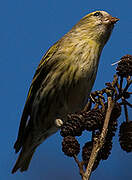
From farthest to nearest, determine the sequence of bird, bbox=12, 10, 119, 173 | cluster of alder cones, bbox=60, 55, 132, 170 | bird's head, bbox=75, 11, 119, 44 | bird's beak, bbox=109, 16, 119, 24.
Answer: bird's head, bbox=75, 11, 119, 44, bird's beak, bbox=109, 16, 119, 24, bird, bbox=12, 10, 119, 173, cluster of alder cones, bbox=60, 55, 132, 170

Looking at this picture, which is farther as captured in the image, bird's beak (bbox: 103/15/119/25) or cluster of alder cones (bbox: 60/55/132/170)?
bird's beak (bbox: 103/15/119/25)

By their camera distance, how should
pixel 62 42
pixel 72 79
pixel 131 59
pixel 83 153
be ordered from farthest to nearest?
pixel 62 42, pixel 72 79, pixel 131 59, pixel 83 153

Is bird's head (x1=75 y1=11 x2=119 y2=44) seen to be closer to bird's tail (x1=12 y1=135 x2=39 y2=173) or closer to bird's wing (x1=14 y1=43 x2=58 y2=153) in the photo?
bird's wing (x1=14 y1=43 x2=58 y2=153)

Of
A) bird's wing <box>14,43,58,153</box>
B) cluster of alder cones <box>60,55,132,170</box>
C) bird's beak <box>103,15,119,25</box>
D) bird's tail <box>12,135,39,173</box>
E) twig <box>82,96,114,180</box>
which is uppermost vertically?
bird's beak <box>103,15,119,25</box>

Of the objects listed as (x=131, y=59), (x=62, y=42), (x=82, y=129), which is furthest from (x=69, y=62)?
(x=82, y=129)

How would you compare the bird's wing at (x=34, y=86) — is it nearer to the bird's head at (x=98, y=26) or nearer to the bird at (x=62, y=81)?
the bird at (x=62, y=81)

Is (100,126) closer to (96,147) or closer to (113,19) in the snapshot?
(96,147)

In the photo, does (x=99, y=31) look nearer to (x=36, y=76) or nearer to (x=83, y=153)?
(x=36, y=76)

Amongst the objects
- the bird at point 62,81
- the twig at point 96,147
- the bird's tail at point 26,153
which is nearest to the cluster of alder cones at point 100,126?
the twig at point 96,147

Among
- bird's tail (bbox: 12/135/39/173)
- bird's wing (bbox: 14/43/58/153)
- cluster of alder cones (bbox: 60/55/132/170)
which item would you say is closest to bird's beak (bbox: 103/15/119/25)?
bird's wing (bbox: 14/43/58/153)
